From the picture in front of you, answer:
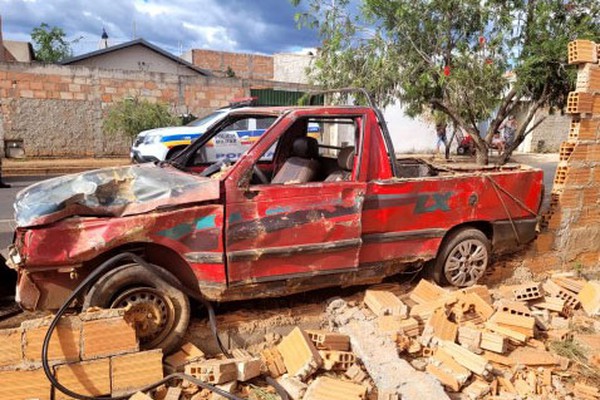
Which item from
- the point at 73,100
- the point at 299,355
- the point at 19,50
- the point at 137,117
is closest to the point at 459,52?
the point at 299,355

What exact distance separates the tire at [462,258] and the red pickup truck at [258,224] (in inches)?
0.5

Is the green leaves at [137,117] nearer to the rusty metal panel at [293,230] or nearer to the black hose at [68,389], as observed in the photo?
the rusty metal panel at [293,230]

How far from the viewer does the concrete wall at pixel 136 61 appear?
80.3 ft

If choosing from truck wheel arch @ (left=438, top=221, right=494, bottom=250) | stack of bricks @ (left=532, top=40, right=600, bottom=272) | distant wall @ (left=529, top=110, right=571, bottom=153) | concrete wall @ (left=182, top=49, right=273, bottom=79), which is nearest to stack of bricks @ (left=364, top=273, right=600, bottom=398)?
truck wheel arch @ (left=438, top=221, right=494, bottom=250)

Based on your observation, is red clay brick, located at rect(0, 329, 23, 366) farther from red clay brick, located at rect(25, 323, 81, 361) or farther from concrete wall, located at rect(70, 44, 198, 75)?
concrete wall, located at rect(70, 44, 198, 75)

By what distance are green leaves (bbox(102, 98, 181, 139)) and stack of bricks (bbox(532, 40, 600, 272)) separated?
43.9 ft

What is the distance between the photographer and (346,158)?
439cm

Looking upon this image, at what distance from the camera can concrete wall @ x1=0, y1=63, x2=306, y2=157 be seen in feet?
54.8

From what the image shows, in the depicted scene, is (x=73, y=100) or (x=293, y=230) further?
(x=73, y=100)

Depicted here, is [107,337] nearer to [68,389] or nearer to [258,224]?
[68,389]

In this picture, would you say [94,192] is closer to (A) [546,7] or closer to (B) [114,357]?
(B) [114,357]

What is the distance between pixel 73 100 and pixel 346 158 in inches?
632

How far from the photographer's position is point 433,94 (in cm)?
842

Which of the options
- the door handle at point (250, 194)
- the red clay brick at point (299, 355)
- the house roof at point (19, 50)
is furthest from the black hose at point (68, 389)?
the house roof at point (19, 50)
